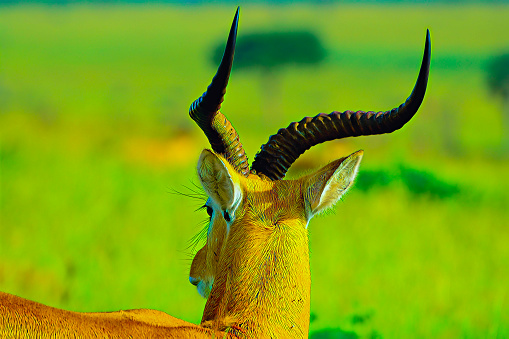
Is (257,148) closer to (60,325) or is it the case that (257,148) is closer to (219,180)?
(219,180)

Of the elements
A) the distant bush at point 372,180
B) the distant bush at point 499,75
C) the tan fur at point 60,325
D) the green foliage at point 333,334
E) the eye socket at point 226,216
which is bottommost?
the tan fur at point 60,325

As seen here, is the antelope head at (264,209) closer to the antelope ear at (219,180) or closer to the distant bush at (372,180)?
the antelope ear at (219,180)

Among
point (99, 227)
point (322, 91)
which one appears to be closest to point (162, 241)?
point (99, 227)

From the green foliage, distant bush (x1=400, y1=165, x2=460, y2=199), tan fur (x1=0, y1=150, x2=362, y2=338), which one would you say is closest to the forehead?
tan fur (x1=0, y1=150, x2=362, y2=338)

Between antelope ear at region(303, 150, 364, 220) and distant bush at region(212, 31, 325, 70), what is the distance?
28000 mm

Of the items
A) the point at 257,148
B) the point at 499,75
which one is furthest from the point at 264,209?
the point at 499,75

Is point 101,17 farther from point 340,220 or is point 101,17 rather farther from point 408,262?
point 408,262

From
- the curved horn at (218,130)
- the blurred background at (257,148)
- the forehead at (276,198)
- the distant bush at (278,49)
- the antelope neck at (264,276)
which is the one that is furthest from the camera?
the distant bush at (278,49)

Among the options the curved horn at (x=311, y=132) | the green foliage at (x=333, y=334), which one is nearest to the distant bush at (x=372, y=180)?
the green foliage at (x=333, y=334)

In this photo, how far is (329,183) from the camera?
389cm

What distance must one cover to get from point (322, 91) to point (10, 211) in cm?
1968

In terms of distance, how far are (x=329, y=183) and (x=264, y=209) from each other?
42 centimetres

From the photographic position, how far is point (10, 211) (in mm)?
13938

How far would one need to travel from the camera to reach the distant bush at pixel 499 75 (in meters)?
27.8
